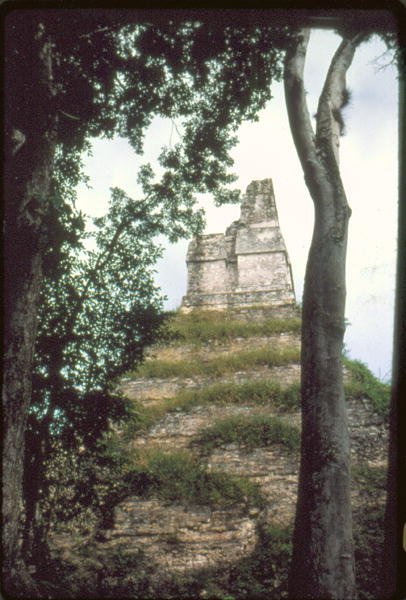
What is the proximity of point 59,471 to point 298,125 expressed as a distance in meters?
4.35

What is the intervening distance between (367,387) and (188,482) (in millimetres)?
3685

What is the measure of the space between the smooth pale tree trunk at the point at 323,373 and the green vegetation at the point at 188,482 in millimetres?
2914

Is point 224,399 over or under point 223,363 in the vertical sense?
under

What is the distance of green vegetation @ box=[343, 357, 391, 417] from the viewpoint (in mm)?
8672

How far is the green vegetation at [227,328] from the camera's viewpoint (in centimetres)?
1173

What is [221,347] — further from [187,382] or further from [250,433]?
[250,433]

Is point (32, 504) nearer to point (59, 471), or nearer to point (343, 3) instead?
point (59, 471)

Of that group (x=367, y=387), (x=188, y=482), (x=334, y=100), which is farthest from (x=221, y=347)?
(x=334, y=100)

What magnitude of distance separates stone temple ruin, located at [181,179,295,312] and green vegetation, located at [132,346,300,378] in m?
2.61

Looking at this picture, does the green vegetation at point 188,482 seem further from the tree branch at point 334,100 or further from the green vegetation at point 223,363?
the tree branch at point 334,100

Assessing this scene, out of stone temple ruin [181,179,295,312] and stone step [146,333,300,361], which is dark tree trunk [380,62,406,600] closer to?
stone step [146,333,300,361]

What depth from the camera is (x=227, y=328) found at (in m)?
12.0

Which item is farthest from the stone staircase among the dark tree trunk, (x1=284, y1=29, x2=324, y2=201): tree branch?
the dark tree trunk

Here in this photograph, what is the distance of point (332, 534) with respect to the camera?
3725 millimetres
